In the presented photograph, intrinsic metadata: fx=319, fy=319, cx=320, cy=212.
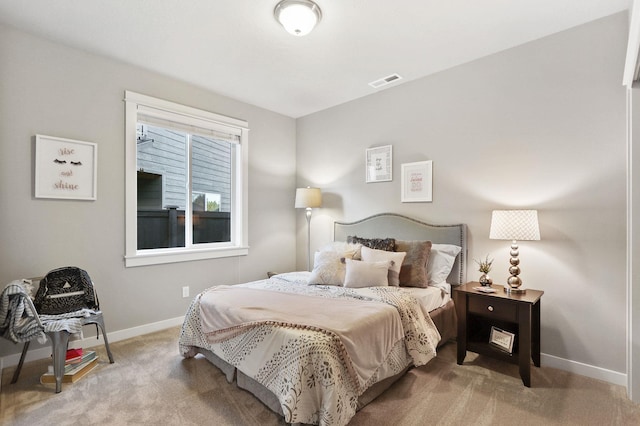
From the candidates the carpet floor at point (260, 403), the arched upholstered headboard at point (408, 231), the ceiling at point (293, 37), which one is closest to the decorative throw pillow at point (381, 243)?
the arched upholstered headboard at point (408, 231)

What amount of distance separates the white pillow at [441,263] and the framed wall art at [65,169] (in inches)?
127

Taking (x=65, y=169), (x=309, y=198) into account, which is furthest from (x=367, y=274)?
(x=65, y=169)

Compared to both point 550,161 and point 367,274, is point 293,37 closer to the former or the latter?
point 367,274

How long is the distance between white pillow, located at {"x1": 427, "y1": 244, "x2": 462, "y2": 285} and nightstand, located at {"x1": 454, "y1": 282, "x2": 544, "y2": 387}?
277 millimetres

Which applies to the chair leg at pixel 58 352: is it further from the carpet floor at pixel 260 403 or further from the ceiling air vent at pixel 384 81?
the ceiling air vent at pixel 384 81

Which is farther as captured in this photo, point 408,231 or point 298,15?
point 408,231

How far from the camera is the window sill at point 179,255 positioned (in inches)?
127

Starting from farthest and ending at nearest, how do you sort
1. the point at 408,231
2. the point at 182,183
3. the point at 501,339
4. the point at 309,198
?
the point at 309,198
the point at 182,183
the point at 408,231
the point at 501,339

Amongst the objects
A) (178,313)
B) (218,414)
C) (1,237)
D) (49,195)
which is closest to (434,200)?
(218,414)

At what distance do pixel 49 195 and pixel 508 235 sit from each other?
3.79m

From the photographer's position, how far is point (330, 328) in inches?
71.4

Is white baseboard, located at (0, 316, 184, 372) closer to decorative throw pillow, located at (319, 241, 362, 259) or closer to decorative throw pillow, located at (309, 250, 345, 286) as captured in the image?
decorative throw pillow, located at (309, 250, 345, 286)

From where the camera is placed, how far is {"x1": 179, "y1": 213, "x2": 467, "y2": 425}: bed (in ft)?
5.47

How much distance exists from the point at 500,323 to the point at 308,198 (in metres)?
2.50
